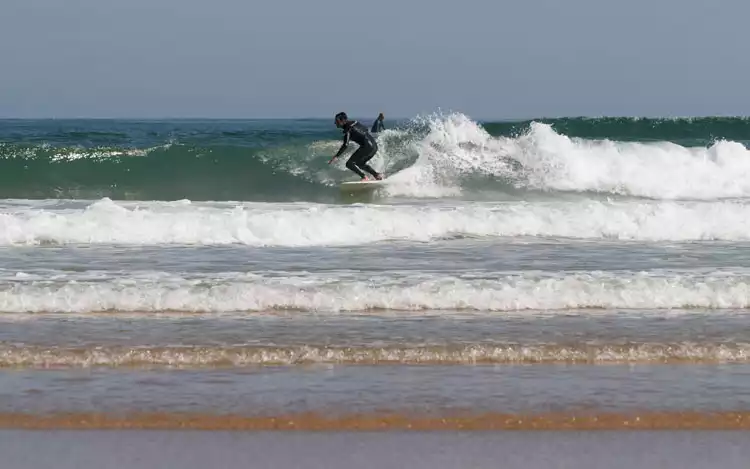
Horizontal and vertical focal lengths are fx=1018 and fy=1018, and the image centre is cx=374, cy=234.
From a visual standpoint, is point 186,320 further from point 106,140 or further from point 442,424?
point 106,140

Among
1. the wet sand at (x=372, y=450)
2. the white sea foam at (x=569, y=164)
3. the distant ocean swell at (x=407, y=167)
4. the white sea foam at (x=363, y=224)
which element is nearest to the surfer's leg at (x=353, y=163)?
the distant ocean swell at (x=407, y=167)

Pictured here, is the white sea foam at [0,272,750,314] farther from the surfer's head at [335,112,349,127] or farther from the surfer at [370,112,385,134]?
the surfer at [370,112,385,134]

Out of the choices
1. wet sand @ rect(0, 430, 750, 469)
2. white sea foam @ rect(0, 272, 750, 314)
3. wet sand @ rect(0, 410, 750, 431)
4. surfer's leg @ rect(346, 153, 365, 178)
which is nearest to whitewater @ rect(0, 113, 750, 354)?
white sea foam @ rect(0, 272, 750, 314)

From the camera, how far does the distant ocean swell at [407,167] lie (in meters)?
20.8

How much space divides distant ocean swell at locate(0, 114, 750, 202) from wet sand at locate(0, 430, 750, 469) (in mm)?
13972

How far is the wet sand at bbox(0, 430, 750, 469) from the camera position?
4484mm

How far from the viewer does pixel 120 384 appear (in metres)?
5.85

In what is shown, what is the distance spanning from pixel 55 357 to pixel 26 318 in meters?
1.44

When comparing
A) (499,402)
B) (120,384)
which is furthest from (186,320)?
(499,402)

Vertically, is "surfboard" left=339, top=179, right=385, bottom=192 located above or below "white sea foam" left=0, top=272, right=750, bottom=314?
above

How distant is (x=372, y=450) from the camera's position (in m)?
4.69

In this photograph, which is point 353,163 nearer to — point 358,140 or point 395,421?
point 358,140

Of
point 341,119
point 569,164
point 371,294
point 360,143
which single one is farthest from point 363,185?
Answer: point 371,294

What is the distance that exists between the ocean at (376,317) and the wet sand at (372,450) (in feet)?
0.53
